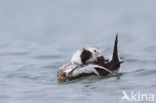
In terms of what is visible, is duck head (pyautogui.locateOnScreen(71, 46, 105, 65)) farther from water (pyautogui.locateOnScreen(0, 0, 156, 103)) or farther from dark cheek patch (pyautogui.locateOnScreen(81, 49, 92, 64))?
water (pyautogui.locateOnScreen(0, 0, 156, 103))

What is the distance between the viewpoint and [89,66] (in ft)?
36.2

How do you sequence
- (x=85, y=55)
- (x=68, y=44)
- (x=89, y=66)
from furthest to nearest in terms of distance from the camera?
(x=68, y=44) → (x=85, y=55) → (x=89, y=66)

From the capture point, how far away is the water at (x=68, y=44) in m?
10.4

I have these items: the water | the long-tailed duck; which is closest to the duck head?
the long-tailed duck

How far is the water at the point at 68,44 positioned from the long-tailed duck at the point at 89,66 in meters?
0.13

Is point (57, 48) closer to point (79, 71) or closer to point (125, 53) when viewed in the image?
point (125, 53)

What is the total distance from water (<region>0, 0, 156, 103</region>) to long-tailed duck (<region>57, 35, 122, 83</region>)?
0.13 m

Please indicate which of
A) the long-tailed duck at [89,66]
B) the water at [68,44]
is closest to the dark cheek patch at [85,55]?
the long-tailed duck at [89,66]

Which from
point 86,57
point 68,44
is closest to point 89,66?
point 86,57

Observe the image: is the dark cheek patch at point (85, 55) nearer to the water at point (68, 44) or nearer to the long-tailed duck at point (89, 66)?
the long-tailed duck at point (89, 66)

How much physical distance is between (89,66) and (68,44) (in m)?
7.26

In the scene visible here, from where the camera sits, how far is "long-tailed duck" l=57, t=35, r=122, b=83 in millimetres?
11023

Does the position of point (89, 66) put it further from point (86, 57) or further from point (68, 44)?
point (68, 44)

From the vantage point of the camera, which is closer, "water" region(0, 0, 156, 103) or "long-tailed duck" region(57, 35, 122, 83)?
"water" region(0, 0, 156, 103)
